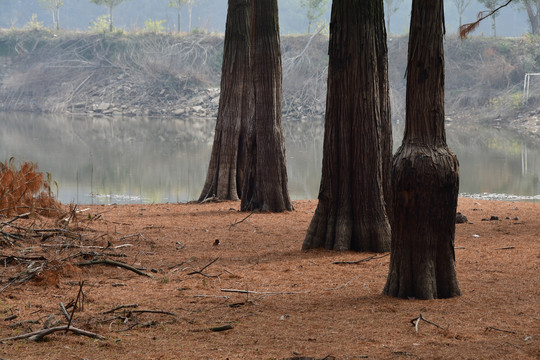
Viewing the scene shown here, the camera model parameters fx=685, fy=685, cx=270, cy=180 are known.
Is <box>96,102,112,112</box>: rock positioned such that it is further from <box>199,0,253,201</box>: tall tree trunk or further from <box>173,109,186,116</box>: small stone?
<box>199,0,253,201</box>: tall tree trunk

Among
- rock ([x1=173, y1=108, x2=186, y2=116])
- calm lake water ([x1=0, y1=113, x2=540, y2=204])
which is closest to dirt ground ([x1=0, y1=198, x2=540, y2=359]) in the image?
calm lake water ([x1=0, y1=113, x2=540, y2=204])

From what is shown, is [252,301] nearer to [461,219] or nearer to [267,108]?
[461,219]

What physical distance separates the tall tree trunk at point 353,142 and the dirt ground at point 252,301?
28cm

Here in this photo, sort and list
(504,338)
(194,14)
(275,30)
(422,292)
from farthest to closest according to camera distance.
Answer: (194,14) → (275,30) → (422,292) → (504,338)

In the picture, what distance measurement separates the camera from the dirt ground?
4.11 meters

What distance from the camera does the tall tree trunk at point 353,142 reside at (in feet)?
24.7

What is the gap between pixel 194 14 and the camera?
110500mm

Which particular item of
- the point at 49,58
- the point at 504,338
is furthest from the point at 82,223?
the point at 49,58

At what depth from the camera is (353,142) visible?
761 centimetres

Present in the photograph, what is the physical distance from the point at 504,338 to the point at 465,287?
1.43 meters

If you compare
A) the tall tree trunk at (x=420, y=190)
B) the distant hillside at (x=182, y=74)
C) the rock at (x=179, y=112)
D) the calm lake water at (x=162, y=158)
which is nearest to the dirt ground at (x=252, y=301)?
the tall tree trunk at (x=420, y=190)

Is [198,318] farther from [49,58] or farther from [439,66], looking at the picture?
[49,58]

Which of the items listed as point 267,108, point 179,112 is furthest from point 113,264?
point 179,112

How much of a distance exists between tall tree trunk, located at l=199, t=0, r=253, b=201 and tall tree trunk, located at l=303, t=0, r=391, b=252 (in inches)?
186
